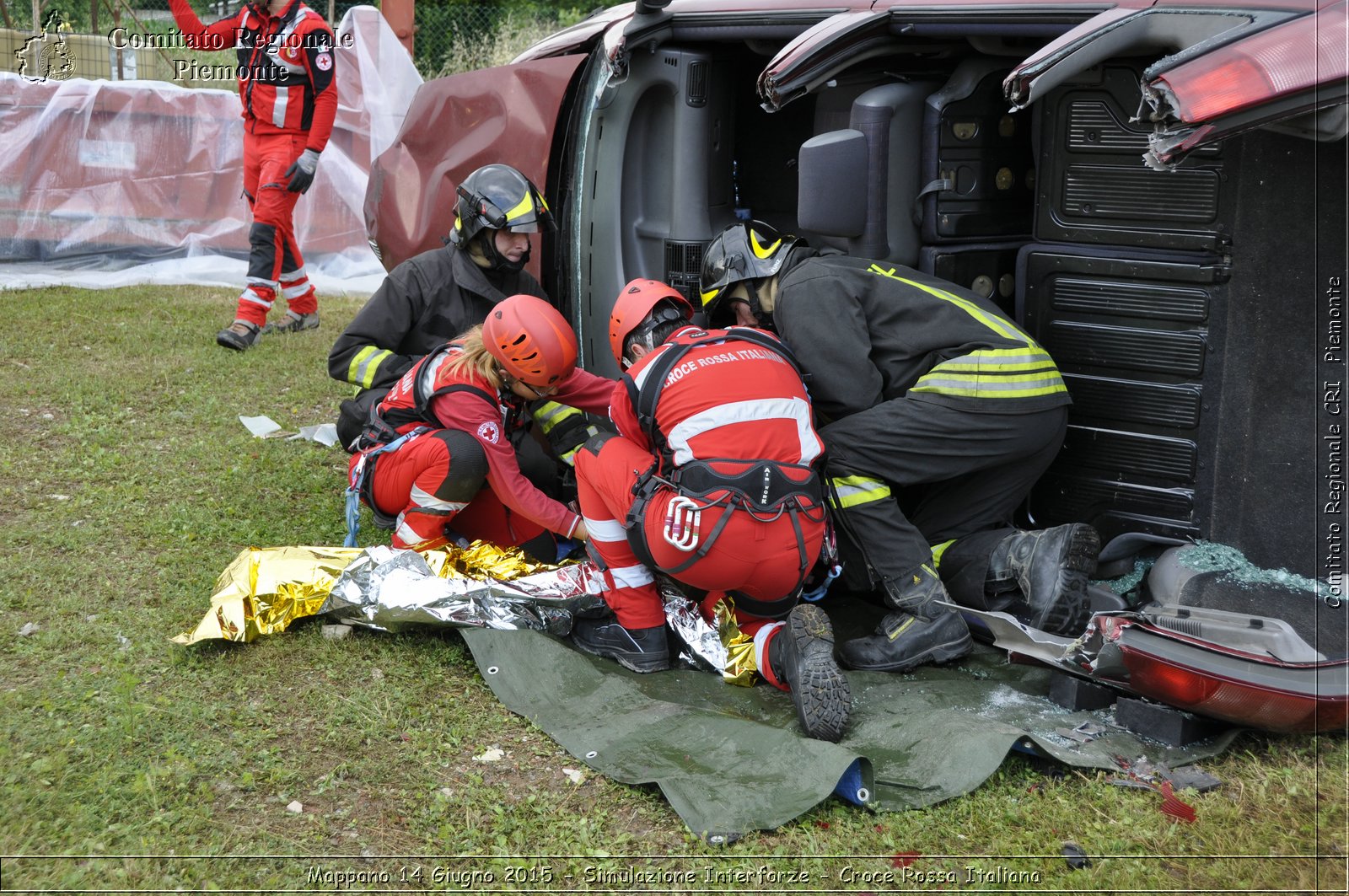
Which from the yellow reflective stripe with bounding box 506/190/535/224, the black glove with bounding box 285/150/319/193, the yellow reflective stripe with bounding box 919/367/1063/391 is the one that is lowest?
the yellow reflective stripe with bounding box 919/367/1063/391

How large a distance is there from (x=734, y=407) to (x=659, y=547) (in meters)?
0.50

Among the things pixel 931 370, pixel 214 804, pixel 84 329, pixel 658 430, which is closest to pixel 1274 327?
pixel 931 370

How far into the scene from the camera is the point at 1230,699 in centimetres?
288

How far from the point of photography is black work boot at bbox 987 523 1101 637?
3602mm

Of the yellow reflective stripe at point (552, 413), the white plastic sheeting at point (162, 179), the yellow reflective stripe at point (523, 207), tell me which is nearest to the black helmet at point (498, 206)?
the yellow reflective stripe at point (523, 207)

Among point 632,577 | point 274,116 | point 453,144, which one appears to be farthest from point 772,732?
point 274,116

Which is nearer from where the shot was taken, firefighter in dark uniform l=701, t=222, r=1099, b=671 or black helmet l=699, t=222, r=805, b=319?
firefighter in dark uniform l=701, t=222, r=1099, b=671

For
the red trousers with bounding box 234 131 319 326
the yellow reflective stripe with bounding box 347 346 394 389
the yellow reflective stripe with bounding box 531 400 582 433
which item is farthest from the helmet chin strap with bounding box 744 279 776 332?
the red trousers with bounding box 234 131 319 326

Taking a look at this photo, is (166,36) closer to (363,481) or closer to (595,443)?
(363,481)

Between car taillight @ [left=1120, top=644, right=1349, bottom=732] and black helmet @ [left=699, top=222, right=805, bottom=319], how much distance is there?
5.95ft

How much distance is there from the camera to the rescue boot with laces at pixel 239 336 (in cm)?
743

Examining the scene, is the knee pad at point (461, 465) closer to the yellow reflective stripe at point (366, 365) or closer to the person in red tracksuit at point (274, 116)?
the yellow reflective stripe at point (366, 365)

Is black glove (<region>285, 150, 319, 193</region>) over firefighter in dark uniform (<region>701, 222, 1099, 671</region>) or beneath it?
over

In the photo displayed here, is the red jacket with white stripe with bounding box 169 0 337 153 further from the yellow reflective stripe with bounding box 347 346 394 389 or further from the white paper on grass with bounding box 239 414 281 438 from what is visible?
the yellow reflective stripe with bounding box 347 346 394 389
